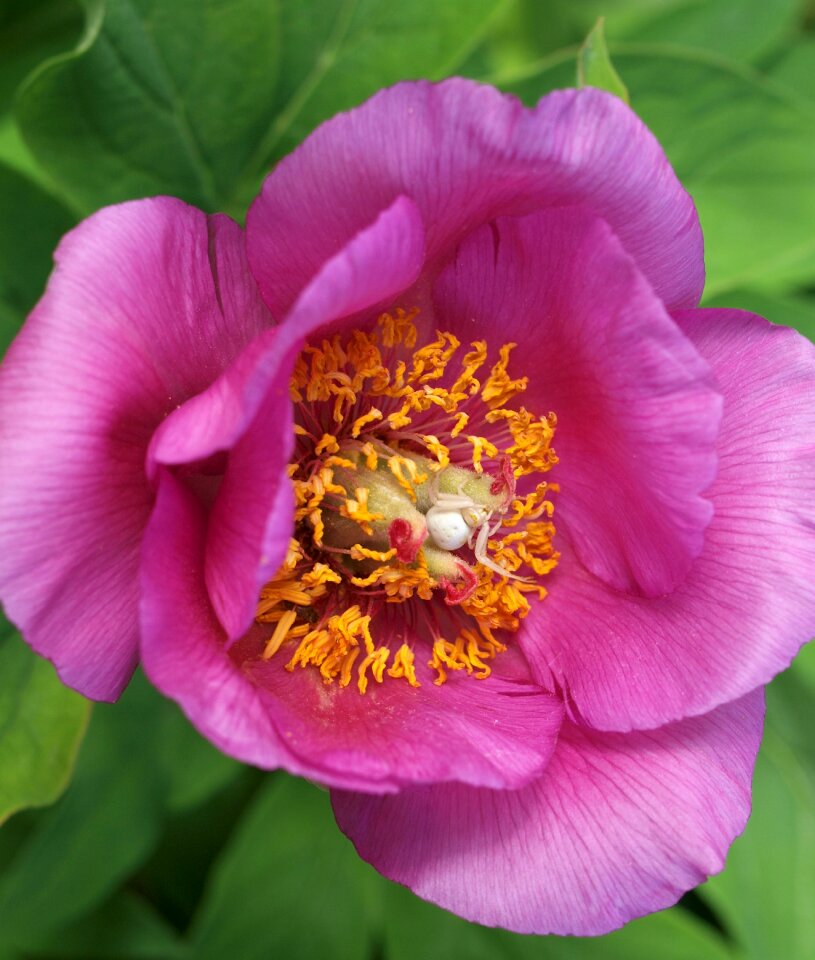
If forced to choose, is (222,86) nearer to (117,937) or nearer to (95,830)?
(95,830)

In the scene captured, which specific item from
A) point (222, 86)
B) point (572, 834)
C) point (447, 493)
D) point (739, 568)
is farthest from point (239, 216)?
point (572, 834)

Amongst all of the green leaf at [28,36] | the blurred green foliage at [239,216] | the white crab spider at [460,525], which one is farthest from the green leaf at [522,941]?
the green leaf at [28,36]

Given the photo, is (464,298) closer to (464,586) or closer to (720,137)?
(464,586)

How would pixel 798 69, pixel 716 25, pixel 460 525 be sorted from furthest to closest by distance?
pixel 798 69, pixel 716 25, pixel 460 525

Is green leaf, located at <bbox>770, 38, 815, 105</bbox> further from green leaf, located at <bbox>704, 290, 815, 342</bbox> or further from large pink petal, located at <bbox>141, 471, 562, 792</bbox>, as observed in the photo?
large pink petal, located at <bbox>141, 471, 562, 792</bbox>

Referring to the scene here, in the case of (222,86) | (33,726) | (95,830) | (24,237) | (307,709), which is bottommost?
(95,830)

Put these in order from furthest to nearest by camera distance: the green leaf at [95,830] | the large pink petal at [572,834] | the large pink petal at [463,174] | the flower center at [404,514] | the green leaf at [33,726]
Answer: the green leaf at [95,830] < the green leaf at [33,726] < the flower center at [404,514] < the large pink petal at [572,834] < the large pink petal at [463,174]

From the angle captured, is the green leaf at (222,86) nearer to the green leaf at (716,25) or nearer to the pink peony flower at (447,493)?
the pink peony flower at (447,493)
